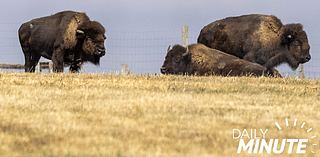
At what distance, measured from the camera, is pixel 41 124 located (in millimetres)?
2674

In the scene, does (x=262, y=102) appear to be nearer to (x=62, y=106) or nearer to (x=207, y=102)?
(x=207, y=102)

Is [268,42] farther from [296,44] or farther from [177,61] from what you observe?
[177,61]

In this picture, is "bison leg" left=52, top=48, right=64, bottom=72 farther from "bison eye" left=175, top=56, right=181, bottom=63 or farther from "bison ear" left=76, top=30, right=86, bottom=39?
"bison eye" left=175, top=56, right=181, bottom=63

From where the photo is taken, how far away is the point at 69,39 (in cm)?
1035

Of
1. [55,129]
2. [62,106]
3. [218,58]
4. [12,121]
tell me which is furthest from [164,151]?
[218,58]

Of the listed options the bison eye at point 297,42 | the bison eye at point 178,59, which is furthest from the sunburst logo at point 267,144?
the bison eye at point 297,42

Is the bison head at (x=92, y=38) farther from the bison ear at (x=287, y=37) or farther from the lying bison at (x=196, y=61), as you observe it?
the bison ear at (x=287, y=37)

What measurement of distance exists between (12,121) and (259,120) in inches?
82.6

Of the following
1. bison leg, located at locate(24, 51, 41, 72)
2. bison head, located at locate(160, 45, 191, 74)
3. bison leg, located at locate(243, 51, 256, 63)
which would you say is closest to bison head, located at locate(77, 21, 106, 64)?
bison head, located at locate(160, 45, 191, 74)

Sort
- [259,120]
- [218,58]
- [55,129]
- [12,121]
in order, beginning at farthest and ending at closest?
[218,58], [259,120], [12,121], [55,129]

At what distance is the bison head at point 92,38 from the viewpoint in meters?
10.5

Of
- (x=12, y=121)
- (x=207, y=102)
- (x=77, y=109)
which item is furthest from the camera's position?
(x=207, y=102)

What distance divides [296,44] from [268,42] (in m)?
1.02

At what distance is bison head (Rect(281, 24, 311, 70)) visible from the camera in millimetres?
11430
